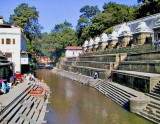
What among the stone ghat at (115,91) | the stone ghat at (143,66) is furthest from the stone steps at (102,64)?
the stone ghat at (115,91)

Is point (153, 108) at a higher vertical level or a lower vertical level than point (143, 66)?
lower

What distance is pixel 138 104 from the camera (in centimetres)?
1499

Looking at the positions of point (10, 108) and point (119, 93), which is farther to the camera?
point (119, 93)

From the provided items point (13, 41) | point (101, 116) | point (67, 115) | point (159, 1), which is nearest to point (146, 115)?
point (101, 116)

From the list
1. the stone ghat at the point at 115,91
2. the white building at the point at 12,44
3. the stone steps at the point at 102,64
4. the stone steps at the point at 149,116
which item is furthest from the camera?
the white building at the point at 12,44

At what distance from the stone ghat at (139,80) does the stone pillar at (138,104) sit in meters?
1.60

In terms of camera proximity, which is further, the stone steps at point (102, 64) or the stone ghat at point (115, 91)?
the stone steps at point (102, 64)

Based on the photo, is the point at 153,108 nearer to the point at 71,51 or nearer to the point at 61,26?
the point at 71,51

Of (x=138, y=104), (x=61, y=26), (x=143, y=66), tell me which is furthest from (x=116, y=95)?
(x=61, y=26)

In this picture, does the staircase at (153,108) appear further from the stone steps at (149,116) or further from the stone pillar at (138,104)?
the stone pillar at (138,104)

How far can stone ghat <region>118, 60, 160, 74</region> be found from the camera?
18.8 meters

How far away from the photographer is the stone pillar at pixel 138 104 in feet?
48.6

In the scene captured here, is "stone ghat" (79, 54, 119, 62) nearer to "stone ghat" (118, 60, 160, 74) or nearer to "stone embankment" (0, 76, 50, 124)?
"stone ghat" (118, 60, 160, 74)

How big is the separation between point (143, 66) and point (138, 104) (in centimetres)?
682
